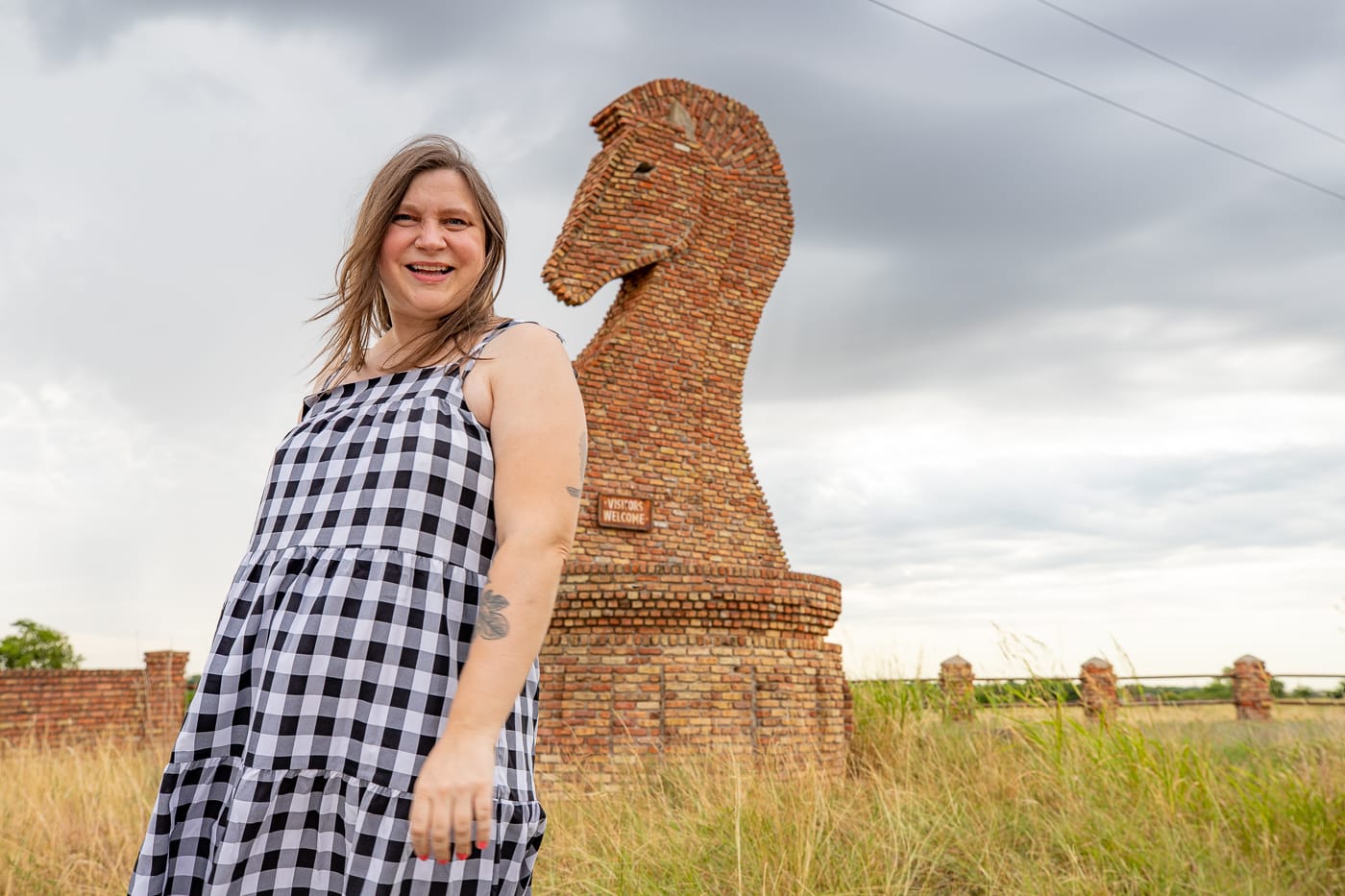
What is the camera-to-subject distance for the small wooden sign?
10164 mm

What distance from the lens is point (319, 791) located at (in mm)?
1582

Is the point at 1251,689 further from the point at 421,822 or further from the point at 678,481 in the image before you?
the point at 421,822

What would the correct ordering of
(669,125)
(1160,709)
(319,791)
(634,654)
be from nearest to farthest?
1. (319,791)
2. (1160,709)
3. (634,654)
4. (669,125)

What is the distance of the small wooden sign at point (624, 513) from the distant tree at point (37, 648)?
804 inches

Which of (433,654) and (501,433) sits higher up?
(501,433)

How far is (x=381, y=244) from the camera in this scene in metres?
1.87

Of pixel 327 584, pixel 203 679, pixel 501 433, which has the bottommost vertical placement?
pixel 203 679

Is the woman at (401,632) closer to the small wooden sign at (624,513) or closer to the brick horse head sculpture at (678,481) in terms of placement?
the brick horse head sculpture at (678,481)

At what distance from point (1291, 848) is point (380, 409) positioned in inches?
235

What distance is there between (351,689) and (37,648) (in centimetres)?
2824

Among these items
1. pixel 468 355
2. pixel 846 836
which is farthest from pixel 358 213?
pixel 846 836

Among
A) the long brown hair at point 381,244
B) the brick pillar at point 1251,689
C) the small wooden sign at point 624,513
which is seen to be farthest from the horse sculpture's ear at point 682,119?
the brick pillar at point 1251,689

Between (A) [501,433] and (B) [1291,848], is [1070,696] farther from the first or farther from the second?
(A) [501,433]

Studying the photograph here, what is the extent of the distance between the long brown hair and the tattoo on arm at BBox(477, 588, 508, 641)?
1.55 ft
